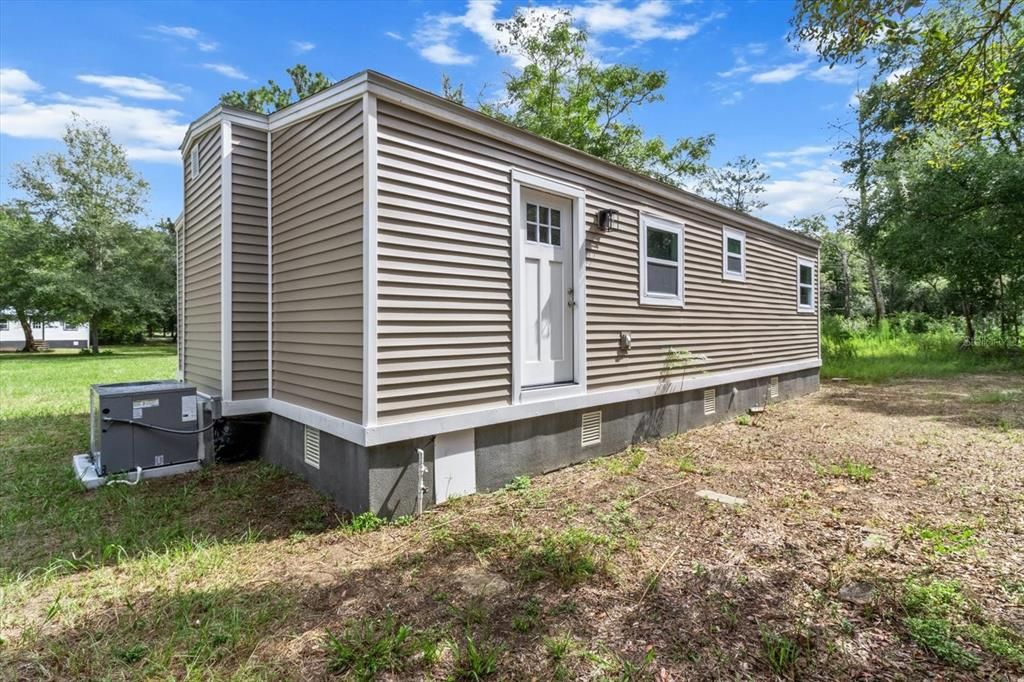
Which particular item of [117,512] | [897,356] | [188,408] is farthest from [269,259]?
[897,356]

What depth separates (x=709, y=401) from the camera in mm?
7168

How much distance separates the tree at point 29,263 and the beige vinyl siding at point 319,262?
2130 centimetres

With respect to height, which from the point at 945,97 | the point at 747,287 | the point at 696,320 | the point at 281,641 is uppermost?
the point at 945,97

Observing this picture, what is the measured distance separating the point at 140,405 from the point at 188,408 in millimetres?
366

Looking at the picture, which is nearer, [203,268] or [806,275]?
[203,268]

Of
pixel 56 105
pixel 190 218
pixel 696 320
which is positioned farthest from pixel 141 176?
pixel 696 320

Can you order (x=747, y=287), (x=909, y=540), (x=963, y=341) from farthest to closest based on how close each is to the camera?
(x=963, y=341) < (x=747, y=287) < (x=909, y=540)

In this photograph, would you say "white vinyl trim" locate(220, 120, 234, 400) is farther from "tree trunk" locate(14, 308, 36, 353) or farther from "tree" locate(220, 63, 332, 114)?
"tree trunk" locate(14, 308, 36, 353)

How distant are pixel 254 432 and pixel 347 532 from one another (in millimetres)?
2203

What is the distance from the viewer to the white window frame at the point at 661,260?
595cm

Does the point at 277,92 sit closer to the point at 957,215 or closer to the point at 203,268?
the point at 203,268

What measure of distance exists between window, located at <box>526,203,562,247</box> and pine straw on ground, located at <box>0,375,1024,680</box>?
90.9 inches

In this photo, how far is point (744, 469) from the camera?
498 centimetres

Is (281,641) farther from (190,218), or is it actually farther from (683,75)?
(683,75)
